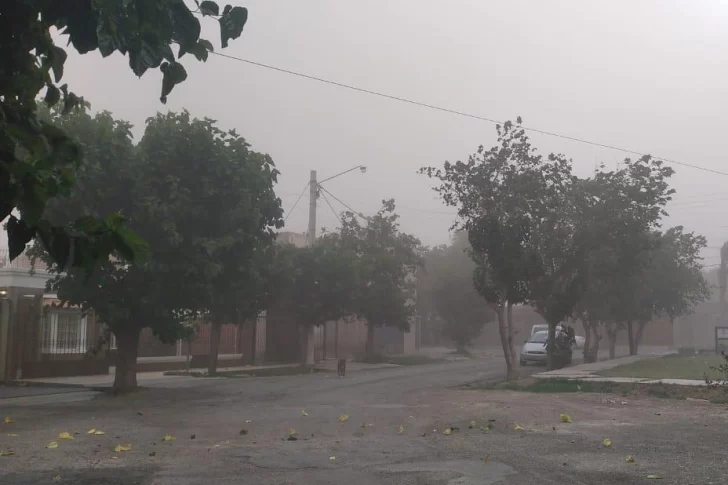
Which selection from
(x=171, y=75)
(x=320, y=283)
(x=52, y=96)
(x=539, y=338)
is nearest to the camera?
(x=171, y=75)

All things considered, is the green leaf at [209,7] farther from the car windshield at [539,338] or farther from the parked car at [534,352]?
the car windshield at [539,338]

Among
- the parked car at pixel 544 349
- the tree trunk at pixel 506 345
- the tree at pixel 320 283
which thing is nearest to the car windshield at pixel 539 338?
the parked car at pixel 544 349

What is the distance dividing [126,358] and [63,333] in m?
7.22

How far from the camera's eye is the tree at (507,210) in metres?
22.5

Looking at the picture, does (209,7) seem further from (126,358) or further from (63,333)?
(63,333)

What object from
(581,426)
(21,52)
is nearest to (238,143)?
(581,426)

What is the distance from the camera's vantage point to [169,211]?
54.9ft

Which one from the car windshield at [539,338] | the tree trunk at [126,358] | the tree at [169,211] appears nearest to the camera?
the tree at [169,211]

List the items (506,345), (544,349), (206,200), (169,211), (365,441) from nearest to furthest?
1. (365,441)
2. (169,211)
3. (206,200)
4. (506,345)
5. (544,349)

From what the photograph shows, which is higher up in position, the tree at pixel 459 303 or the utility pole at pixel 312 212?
the utility pole at pixel 312 212

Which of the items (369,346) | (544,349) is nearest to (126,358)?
(369,346)

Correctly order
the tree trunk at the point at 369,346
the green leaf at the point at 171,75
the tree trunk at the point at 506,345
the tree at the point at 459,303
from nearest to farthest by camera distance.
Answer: the green leaf at the point at 171,75, the tree trunk at the point at 506,345, the tree trunk at the point at 369,346, the tree at the point at 459,303

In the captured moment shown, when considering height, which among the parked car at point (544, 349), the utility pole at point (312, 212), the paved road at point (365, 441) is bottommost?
the paved road at point (365, 441)

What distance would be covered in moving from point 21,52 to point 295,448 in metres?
7.05
